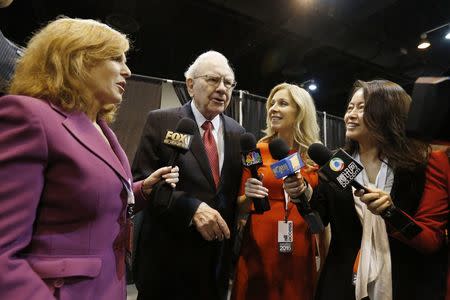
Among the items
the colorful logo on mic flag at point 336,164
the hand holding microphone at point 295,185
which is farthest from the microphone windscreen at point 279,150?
the colorful logo on mic flag at point 336,164

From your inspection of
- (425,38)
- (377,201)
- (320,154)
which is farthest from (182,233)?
(425,38)

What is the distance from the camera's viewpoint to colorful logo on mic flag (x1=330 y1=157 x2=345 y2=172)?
1.32m

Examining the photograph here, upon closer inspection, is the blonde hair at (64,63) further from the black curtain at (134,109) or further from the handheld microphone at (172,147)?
the black curtain at (134,109)

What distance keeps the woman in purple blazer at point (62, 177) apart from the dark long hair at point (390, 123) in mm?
1190

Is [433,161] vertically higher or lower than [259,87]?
lower

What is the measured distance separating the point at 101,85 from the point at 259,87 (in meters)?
6.24

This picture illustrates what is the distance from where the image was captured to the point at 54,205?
893mm

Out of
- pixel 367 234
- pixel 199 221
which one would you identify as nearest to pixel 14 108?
pixel 199 221

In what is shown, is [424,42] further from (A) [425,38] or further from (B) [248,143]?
(B) [248,143]

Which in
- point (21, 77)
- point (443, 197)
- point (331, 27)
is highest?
point (331, 27)

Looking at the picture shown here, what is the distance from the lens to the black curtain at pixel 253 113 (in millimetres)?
4926

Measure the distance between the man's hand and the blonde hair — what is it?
63 centimetres

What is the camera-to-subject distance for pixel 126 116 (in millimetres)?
4262

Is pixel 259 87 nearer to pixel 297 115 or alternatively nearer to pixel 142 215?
pixel 297 115
